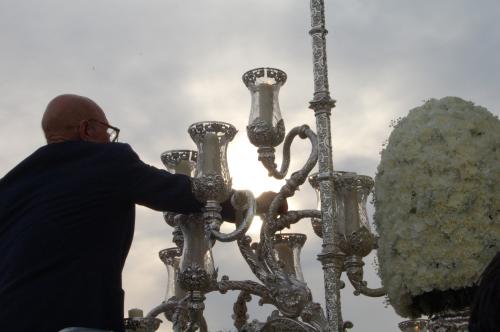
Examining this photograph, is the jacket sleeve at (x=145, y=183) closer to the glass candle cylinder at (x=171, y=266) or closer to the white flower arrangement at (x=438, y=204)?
the white flower arrangement at (x=438, y=204)

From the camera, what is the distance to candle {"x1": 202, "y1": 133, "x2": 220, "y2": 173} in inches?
174

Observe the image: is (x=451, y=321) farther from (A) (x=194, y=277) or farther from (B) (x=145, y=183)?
(A) (x=194, y=277)

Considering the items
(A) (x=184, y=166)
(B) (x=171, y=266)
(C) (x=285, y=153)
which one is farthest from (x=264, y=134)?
(B) (x=171, y=266)

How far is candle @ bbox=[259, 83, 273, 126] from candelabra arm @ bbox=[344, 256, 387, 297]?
932 mm

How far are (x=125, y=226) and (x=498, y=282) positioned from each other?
1.78 metres

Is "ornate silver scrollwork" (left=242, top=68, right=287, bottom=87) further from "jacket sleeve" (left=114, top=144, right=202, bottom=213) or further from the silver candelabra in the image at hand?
"jacket sleeve" (left=114, top=144, right=202, bottom=213)

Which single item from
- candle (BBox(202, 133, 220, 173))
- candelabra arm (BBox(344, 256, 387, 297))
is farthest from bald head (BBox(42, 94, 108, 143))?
candelabra arm (BBox(344, 256, 387, 297))

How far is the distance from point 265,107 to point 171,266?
174cm

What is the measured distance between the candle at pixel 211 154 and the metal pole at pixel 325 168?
2.17 feet

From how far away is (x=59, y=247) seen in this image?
306cm

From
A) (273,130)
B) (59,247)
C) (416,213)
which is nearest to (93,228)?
(59,247)

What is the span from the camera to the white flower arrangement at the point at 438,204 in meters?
2.83

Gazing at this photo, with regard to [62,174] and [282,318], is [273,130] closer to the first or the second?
[282,318]

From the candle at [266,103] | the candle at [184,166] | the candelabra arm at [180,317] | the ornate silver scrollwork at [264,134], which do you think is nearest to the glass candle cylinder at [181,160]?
the candle at [184,166]
